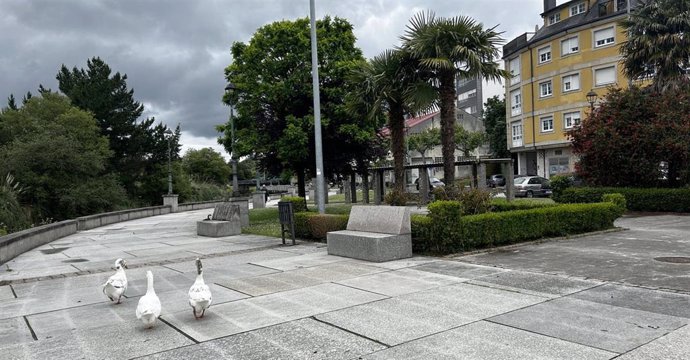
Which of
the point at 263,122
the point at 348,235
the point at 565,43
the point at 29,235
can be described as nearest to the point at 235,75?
the point at 263,122

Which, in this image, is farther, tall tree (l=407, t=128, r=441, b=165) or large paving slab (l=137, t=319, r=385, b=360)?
tall tree (l=407, t=128, r=441, b=165)

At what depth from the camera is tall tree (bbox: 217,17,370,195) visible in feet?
66.9

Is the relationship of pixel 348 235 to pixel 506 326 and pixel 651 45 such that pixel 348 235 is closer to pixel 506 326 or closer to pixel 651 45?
pixel 506 326

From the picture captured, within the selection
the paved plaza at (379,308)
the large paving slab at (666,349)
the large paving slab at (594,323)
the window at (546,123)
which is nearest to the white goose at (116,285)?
the paved plaza at (379,308)

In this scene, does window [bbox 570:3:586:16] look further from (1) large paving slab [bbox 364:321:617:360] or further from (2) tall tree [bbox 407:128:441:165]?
(1) large paving slab [bbox 364:321:617:360]

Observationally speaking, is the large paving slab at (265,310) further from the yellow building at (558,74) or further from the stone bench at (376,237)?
the yellow building at (558,74)

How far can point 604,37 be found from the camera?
39.7m

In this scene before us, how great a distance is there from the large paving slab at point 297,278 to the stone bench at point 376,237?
0.50 m

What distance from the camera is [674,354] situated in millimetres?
4227

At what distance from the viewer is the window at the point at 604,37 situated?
39281mm

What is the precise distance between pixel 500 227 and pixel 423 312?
5483 millimetres

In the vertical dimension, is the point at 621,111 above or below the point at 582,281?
above

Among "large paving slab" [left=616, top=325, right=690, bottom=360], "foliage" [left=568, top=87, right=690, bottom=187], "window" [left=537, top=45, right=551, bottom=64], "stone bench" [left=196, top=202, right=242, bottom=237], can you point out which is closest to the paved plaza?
"large paving slab" [left=616, top=325, right=690, bottom=360]

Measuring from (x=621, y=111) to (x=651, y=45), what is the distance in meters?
4.85
